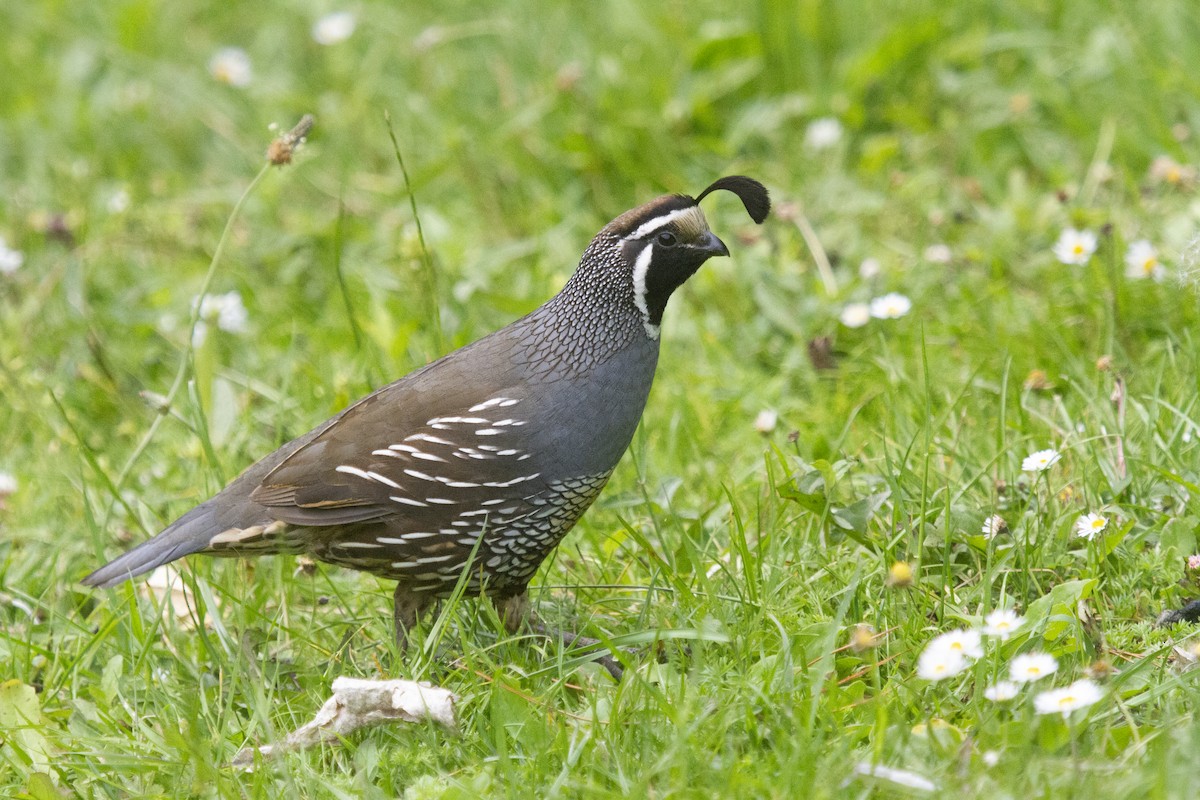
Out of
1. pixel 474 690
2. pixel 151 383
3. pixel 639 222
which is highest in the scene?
pixel 639 222

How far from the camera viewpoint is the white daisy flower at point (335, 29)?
25.5 ft

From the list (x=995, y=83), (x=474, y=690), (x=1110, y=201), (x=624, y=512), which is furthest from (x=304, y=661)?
(x=995, y=83)

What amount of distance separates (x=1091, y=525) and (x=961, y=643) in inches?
28.6

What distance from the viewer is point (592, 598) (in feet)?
14.0

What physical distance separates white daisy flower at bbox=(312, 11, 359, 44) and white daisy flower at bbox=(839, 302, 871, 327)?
148 inches

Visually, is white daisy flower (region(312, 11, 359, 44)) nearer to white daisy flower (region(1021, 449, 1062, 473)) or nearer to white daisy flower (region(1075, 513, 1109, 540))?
white daisy flower (region(1021, 449, 1062, 473))

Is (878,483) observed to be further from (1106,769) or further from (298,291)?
(298,291)

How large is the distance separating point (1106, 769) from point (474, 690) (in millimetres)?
1583

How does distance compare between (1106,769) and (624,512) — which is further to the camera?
(624,512)

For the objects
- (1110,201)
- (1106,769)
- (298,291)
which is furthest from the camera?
(298,291)

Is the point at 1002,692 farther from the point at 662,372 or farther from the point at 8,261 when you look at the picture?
the point at 8,261

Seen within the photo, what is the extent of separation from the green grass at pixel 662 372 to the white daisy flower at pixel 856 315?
0.08 m

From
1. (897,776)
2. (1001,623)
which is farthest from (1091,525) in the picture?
(897,776)

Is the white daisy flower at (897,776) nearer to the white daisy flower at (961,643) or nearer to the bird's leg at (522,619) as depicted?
the white daisy flower at (961,643)
